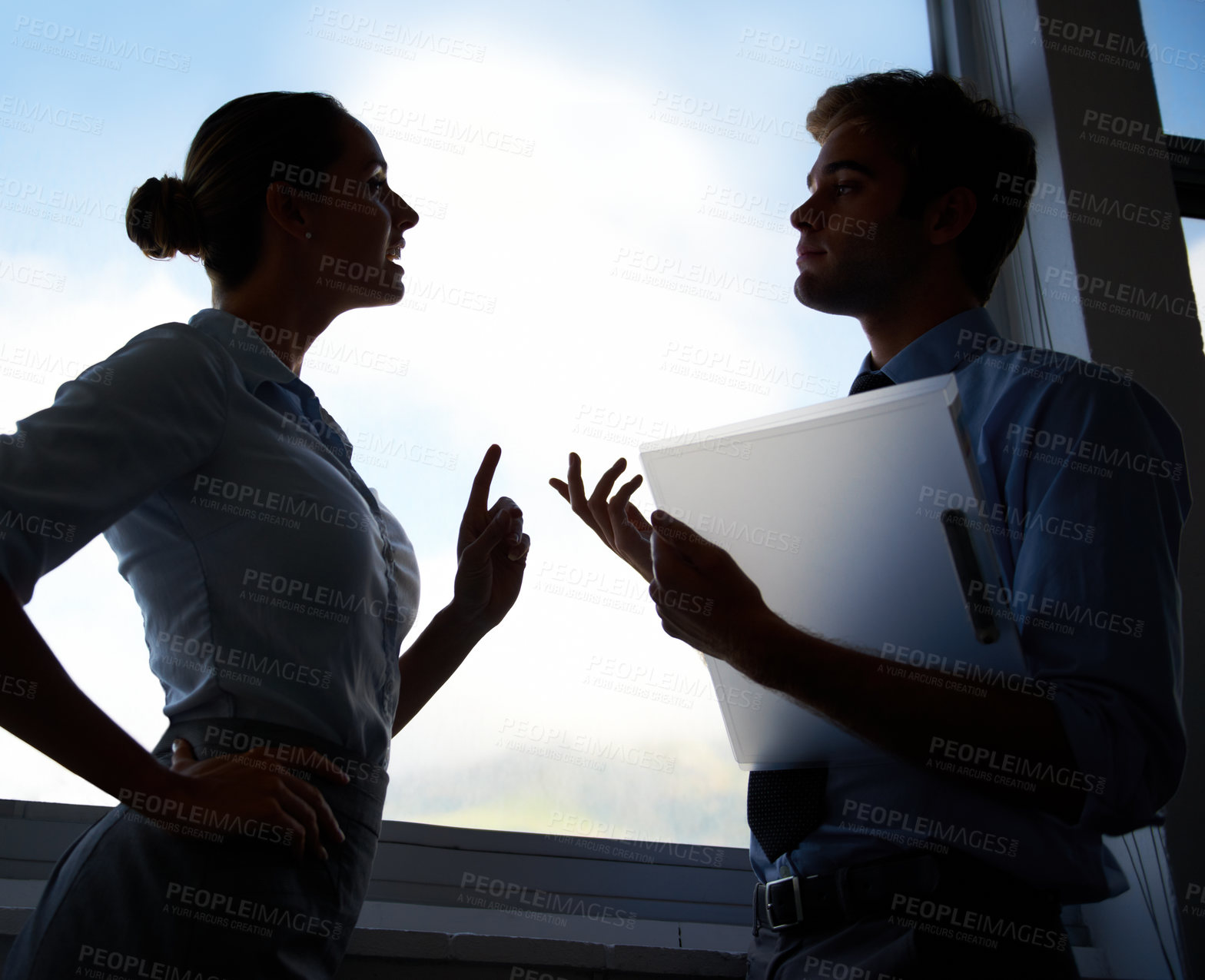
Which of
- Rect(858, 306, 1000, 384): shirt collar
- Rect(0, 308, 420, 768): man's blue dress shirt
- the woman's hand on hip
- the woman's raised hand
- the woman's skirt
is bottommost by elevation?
the woman's skirt

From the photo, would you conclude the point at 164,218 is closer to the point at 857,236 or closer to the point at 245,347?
the point at 245,347

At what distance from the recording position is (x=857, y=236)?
1.25m

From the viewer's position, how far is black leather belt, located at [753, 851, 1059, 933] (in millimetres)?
787

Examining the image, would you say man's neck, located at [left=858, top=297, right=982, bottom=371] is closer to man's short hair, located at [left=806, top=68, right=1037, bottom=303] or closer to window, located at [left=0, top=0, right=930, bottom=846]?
man's short hair, located at [left=806, top=68, right=1037, bottom=303]

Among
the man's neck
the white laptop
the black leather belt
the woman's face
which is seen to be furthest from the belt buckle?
the woman's face

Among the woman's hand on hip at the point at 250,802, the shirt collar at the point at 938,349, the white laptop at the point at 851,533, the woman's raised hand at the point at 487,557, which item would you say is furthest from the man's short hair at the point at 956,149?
the woman's hand on hip at the point at 250,802

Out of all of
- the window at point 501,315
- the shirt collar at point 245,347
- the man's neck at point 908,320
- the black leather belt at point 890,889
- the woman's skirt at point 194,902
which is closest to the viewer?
the woman's skirt at point 194,902

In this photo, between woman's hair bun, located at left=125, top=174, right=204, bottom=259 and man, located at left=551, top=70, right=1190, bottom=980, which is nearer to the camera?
man, located at left=551, top=70, right=1190, bottom=980

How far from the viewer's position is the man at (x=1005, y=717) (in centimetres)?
75

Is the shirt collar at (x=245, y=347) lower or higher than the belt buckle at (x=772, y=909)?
higher

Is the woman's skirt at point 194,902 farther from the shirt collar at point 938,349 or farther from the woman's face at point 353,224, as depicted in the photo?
the shirt collar at point 938,349

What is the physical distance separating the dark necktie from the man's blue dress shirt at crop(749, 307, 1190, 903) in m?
0.01

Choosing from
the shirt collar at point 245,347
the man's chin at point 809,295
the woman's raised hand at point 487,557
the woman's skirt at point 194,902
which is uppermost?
the man's chin at point 809,295

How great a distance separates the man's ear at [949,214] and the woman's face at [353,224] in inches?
30.8
